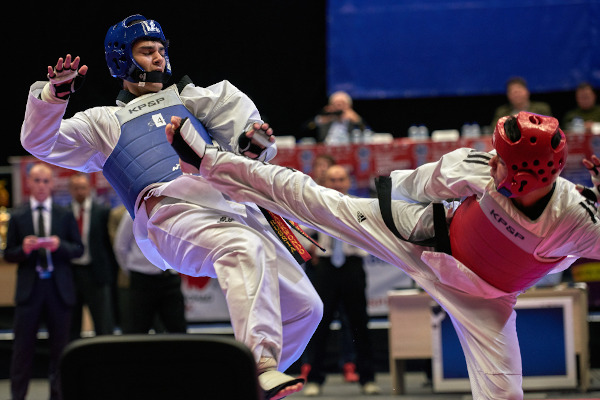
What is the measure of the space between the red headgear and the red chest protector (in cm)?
22

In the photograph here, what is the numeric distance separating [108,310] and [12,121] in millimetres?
4385

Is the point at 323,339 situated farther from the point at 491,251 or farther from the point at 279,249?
the point at 491,251

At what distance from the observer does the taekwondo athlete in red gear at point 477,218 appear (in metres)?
3.34

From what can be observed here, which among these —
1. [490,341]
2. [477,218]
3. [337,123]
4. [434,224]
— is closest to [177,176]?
[434,224]

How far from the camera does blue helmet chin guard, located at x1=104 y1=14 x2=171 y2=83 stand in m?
4.11

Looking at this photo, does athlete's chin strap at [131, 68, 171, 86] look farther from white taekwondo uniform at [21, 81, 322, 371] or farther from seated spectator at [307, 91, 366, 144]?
seated spectator at [307, 91, 366, 144]

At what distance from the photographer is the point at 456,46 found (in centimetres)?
976

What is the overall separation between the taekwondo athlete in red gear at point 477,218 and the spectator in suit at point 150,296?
2892 mm

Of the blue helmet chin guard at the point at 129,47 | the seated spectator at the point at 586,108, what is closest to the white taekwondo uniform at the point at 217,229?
the blue helmet chin guard at the point at 129,47

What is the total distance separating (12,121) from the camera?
1056cm

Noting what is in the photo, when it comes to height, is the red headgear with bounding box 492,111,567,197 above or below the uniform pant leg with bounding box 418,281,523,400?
above

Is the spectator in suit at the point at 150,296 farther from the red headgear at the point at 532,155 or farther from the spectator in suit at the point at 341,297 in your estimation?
the red headgear at the point at 532,155

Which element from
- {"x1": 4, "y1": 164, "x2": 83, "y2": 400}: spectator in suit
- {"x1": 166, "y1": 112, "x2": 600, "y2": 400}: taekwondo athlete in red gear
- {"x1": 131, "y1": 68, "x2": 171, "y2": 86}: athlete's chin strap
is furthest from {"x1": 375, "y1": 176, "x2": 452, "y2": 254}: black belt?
{"x1": 4, "y1": 164, "x2": 83, "y2": 400}: spectator in suit

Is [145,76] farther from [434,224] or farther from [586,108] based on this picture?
[586,108]
